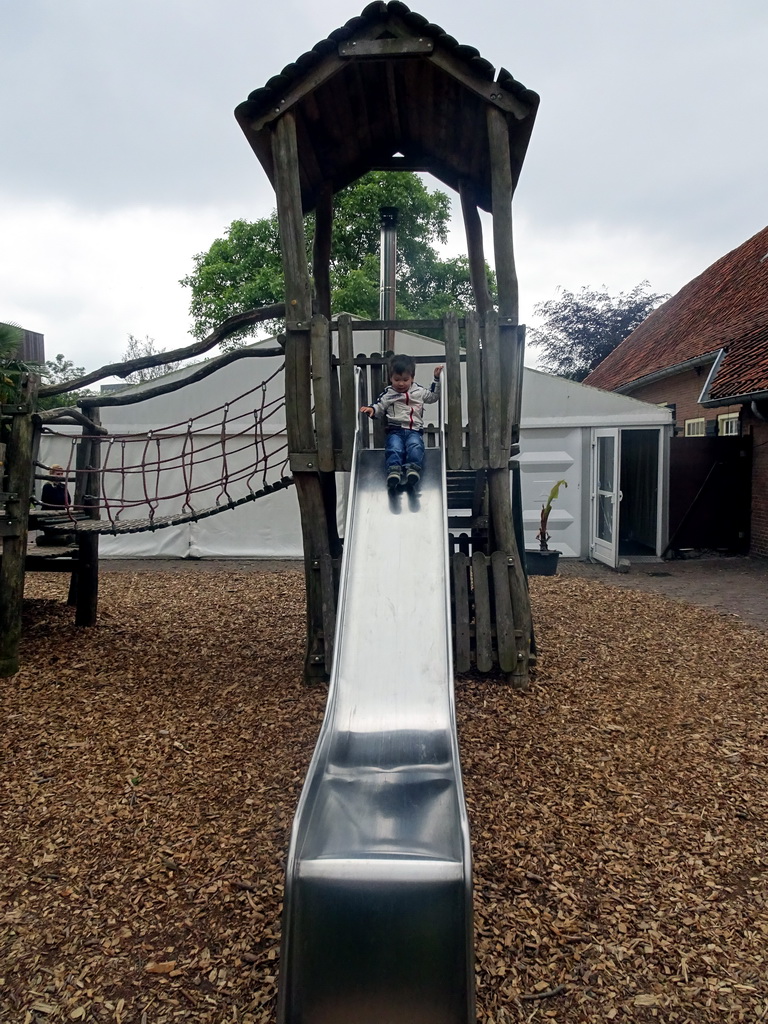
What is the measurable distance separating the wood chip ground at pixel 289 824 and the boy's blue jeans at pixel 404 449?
167 cm

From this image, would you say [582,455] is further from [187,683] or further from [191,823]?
[191,823]

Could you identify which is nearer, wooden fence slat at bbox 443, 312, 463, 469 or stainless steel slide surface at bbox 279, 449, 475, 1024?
stainless steel slide surface at bbox 279, 449, 475, 1024

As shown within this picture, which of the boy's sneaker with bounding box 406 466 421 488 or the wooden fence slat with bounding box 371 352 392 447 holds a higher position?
the wooden fence slat with bounding box 371 352 392 447

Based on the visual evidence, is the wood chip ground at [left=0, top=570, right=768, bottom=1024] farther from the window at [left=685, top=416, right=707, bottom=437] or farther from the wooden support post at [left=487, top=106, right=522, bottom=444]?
the window at [left=685, top=416, right=707, bottom=437]

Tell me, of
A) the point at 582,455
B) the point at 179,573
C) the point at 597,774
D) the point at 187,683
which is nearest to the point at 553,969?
the point at 597,774

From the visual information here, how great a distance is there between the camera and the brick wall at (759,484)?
13117mm

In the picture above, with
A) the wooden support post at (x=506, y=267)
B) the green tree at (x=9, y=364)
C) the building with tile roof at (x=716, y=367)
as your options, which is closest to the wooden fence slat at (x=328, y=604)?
the wooden support post at (x=506, y=267)

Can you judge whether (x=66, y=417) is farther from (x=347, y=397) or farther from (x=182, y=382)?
(x=347, y=397)

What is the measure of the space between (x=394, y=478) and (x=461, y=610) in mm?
1299

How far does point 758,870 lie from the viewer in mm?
3199

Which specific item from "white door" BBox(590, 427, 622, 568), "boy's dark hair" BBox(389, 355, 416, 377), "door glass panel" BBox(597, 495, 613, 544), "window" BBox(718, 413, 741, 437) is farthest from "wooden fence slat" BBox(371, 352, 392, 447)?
"window" BBox(718, 413, 741, 437)

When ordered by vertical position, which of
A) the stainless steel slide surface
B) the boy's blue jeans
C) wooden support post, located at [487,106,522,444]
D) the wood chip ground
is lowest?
the wood chip ground

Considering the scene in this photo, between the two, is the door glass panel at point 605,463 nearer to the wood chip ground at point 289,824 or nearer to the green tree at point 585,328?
the wood chip ground at point 289,824

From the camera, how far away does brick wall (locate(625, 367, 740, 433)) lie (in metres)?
15.8
